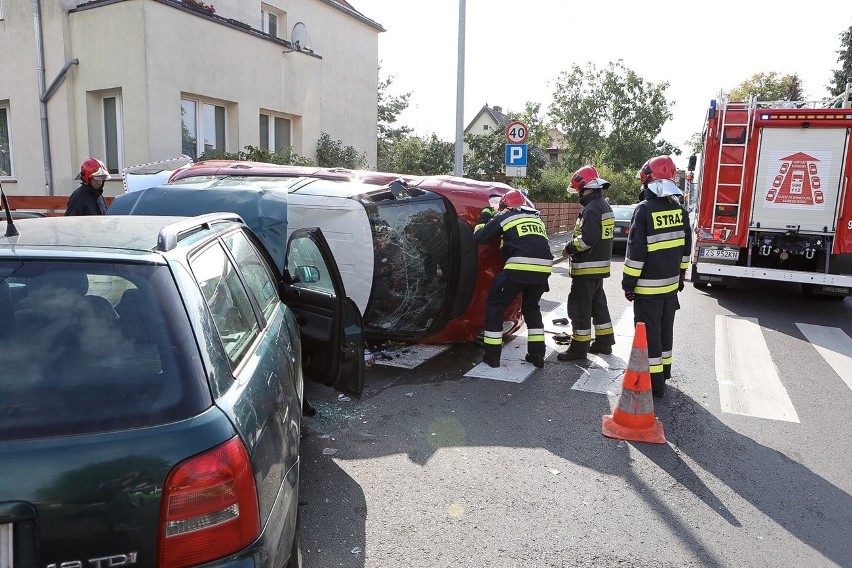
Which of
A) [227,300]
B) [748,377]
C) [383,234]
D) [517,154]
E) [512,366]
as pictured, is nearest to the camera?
[227,300]

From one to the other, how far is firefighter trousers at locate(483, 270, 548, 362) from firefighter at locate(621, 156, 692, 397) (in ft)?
3.15

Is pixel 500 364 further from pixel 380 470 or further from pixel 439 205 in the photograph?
pixel 380 470

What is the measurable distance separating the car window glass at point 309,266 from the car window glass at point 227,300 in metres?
→ 0.97

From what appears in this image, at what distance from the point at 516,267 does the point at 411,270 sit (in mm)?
986

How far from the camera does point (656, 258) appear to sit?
5.02 metres

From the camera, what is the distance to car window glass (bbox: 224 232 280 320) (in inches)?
118

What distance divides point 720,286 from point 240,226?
32.9 ft

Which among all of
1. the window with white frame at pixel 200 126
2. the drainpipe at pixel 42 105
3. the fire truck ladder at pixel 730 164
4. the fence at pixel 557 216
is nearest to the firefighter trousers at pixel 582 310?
the fire truck ladder at pixel 730 164

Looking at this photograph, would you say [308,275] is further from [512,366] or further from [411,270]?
[512,366]

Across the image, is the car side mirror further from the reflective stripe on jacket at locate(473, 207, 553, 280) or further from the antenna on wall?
the antenna on wall

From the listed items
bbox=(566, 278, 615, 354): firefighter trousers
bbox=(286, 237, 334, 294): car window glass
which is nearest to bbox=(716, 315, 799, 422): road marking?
bbox=(566, 278, 615, 354): firefighter trousers

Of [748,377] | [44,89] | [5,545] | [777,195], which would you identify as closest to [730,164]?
[777,195]

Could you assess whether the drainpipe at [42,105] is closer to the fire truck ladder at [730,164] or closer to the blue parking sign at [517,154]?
the blue parking sign at [517,154]

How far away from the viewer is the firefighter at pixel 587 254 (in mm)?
6008
